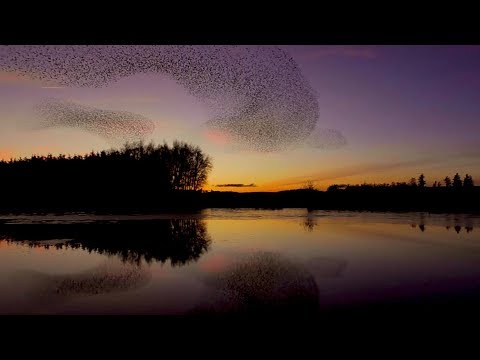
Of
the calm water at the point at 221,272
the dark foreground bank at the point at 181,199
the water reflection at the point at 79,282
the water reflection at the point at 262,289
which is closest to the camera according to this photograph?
the water reflection at the point at 262,289

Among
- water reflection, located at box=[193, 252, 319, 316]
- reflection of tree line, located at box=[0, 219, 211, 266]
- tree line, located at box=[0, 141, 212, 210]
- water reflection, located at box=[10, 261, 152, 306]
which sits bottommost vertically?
water reflection, located at box=[10, 261, 152, 306]

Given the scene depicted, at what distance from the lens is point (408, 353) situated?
10.7ft

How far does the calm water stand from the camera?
8.03 m

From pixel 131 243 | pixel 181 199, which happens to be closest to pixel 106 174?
pixel 181 199

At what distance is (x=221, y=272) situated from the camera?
1137 centimetres

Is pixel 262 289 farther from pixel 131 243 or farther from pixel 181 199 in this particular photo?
pixel 181 199

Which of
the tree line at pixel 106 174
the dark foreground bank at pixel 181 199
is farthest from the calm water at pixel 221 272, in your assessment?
the tree line at pixel 106 174

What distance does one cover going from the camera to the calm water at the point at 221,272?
803 centimetres

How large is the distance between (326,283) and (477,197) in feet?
239

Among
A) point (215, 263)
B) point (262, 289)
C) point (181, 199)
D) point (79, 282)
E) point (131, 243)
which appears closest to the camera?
point (262, 289)

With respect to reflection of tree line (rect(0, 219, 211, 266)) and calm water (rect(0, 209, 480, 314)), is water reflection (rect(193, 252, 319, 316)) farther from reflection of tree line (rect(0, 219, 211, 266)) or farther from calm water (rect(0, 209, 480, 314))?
reflection of tree line (rect(0, 219, 211, 266))

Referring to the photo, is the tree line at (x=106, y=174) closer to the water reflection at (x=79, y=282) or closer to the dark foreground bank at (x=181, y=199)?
the dark foreground bank at (x=181, y=199)

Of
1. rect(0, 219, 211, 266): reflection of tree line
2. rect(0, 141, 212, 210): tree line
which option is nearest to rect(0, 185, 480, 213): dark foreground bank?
rect(0, 141, 212, 210): tree line
